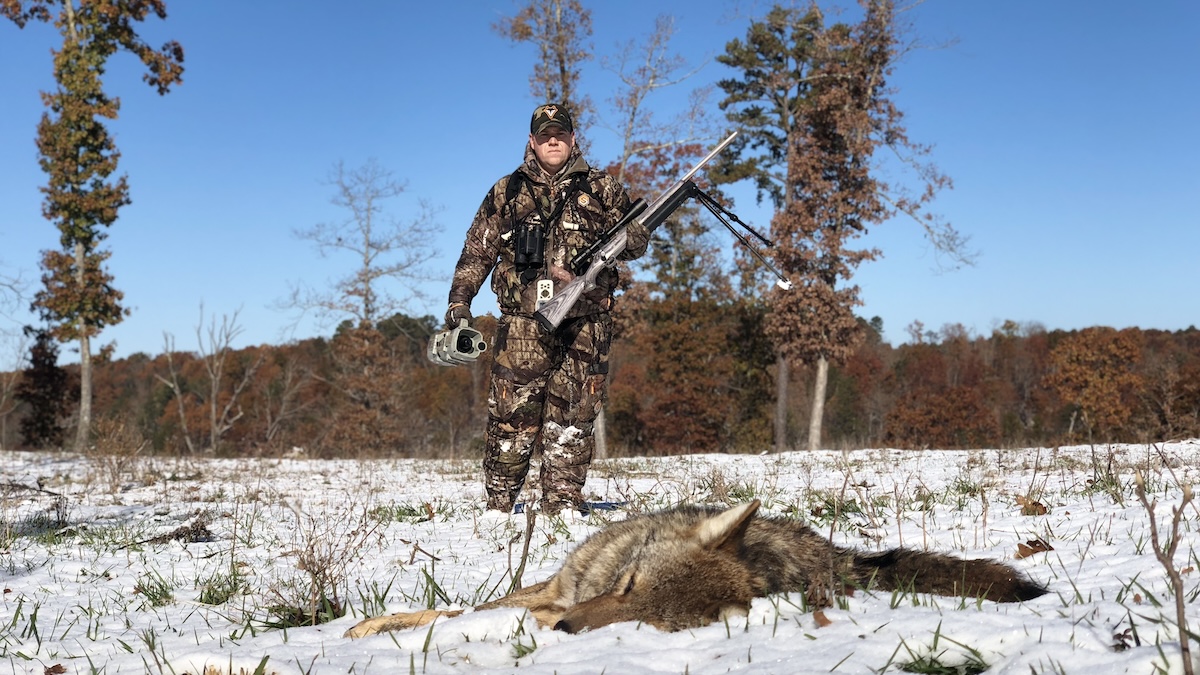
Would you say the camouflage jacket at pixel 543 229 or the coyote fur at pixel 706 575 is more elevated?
the camouflage jacket at pixel 543 229

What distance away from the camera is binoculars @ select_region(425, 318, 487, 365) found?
5.55 m

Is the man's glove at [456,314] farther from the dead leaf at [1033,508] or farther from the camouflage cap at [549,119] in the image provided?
the dead leaf at [1033,508]

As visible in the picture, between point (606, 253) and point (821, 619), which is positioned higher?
point (606, 253)

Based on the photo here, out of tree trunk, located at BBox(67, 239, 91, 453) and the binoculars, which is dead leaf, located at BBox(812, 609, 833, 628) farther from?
tree trunk, located at BBox(67, 239, 91, 453)

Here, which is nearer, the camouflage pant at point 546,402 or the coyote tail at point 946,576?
the coyote tail at point 946,576

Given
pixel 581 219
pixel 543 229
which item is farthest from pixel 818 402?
pixel 543 229

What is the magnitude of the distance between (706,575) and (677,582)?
10cm

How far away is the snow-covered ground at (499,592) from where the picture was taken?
197 cm

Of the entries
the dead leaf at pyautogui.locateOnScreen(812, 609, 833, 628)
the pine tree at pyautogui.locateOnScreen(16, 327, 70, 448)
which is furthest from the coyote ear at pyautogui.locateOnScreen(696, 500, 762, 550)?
the pine tree at pyautogui.locateOnScreen(16, 327, 70, 448)

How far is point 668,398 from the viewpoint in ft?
119

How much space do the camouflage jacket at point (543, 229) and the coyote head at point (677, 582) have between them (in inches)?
123


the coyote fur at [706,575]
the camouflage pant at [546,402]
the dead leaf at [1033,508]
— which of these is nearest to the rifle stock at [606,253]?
the camouflage pant at [546,402]

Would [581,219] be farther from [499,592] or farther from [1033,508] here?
[1033,508]

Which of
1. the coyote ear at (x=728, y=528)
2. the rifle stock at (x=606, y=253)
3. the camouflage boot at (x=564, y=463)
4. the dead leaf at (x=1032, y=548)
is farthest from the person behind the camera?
the camouflage boot at (x=564, y=463)
